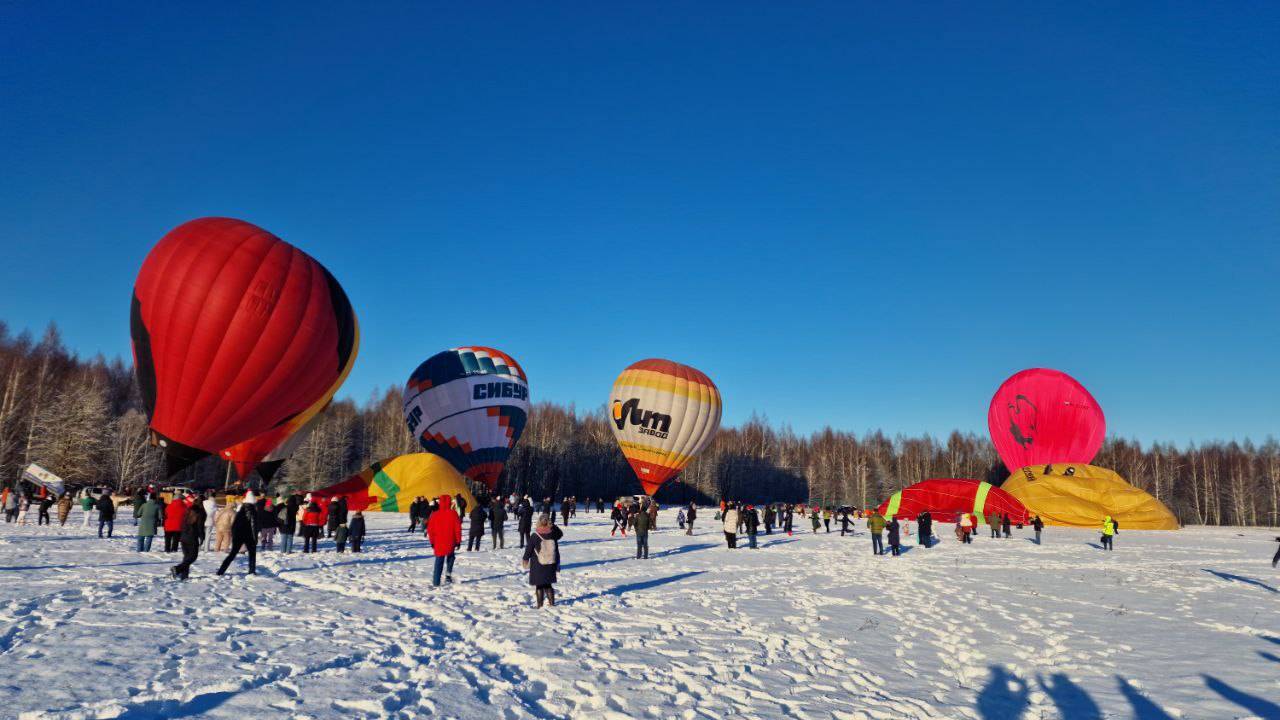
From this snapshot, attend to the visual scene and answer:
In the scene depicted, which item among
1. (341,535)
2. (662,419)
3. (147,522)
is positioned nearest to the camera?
(147,522)

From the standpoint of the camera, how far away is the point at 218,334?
71.8 ft

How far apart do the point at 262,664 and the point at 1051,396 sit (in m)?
47.6

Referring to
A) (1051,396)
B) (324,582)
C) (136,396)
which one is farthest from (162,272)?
(136,396)

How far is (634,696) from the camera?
19.3ft

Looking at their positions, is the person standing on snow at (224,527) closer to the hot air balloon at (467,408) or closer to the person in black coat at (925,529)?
the person in black coat at (925,529)

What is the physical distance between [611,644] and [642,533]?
10.0m

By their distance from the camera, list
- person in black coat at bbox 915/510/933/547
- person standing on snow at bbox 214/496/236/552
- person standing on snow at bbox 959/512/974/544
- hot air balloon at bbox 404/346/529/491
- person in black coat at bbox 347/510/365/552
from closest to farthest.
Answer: person standing on snow at bbox 214/496/236/552 → person in black coat at bbox 347/510/365/552 → person in black coat at bbox 915/510/933/547 → person standing on snow at bbox 959/512/974/544 → hot air balloon at bbox 404/346/529/491

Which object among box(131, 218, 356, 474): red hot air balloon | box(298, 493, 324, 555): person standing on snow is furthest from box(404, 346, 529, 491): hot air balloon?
box(298, 493, 324, 555): person standing on snow

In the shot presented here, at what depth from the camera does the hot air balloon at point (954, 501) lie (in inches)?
1468

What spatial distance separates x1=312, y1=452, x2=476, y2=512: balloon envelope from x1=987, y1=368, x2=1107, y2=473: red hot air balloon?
3508cm

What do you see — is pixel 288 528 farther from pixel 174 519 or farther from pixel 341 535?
pixel 174 519

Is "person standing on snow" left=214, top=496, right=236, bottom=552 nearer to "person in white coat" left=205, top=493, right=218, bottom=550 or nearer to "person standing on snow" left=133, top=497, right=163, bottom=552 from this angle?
"person in white coat" left=205, top=493, right=218, bottom=550

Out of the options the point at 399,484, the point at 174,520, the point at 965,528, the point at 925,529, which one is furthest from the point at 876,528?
the point at 399,484

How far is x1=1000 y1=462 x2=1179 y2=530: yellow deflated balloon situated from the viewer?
121ft
